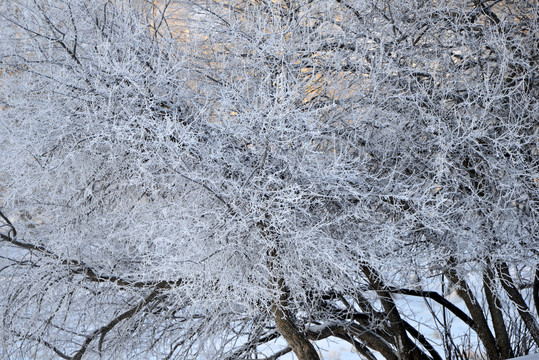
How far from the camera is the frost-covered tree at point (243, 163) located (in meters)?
3.05

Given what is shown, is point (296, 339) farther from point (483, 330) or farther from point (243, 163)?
point (483, 330)

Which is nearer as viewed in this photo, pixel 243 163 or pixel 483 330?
pixel 243 163

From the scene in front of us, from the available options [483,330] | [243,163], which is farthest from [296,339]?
[483,330]

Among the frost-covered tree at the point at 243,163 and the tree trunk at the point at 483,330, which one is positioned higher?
the frost-covered tree at the point at 243,163

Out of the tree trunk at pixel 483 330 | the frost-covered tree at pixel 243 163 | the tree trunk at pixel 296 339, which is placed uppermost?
the frost-covered tree at pixel 243 163

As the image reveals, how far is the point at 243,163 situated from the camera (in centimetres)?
318

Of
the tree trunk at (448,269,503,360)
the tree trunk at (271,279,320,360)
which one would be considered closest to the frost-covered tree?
Result: the tree trunk at (271,279,320,360)

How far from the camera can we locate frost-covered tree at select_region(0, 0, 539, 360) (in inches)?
120

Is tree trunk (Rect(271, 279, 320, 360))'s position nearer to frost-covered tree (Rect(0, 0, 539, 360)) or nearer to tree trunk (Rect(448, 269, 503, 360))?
frost-covered tree (Rect(0, 0, 539, 360))

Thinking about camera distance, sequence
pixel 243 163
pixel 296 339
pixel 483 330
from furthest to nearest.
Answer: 1. pixel 483 330
2. pixel 296 339
3. pixel 243 163

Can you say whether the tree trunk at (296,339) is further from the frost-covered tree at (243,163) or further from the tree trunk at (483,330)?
the tree trunk at (483,330)

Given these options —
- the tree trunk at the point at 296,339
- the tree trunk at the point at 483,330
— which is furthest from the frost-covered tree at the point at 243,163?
the tree trunk at the point at 483,330

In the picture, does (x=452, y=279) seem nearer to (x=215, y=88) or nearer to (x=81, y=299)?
(x=215, y=88)

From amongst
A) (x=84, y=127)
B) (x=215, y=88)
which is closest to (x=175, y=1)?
(x=215, y=88)
